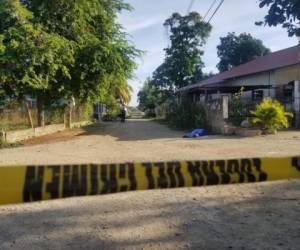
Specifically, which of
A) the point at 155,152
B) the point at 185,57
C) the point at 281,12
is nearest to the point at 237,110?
the point at 155,152

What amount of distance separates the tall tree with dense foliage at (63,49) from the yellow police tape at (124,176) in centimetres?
1425

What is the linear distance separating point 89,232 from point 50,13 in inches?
690

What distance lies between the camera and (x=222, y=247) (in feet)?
16.1

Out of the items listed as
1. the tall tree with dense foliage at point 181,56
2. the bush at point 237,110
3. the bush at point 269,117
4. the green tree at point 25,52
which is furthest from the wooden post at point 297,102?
the tall tree with dense foliage at point 181,56

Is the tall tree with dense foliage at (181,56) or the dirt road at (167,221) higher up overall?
the tall tree with dense foliage at (181,56)

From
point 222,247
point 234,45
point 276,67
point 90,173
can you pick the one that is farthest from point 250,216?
point 234,45

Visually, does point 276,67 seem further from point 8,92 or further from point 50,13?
point 8,92

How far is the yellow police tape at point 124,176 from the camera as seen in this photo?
3.44 metres

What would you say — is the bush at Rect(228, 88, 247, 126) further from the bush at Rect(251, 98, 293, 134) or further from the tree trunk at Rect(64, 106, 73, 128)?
the tree trunk at Rect(64, 106, 73, 128)

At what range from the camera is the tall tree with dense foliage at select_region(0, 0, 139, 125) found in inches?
717

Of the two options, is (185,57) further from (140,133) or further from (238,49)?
(140,133)

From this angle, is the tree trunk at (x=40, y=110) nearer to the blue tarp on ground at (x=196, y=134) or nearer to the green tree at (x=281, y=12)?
the blue tarp on ground at (x=196, y=134)

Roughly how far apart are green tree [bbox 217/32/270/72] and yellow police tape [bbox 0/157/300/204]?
62327mm

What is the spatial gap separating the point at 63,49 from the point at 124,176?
17.0 m
